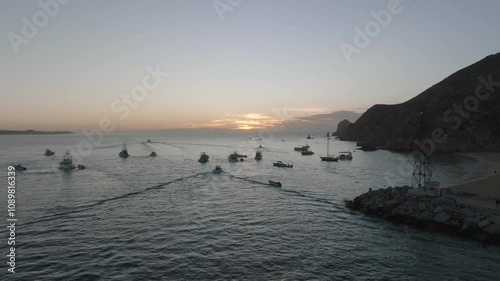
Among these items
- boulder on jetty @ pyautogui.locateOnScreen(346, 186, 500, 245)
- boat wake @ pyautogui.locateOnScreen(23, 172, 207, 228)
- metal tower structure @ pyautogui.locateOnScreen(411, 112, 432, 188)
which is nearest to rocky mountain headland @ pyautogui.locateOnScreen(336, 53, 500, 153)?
metal tower structure @ pyautogui.locateOnScreen(411, 112, 432, 188)

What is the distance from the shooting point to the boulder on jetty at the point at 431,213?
117ft

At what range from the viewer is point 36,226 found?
40.1m

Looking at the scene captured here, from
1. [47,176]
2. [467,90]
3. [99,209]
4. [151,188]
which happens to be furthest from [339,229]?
[467,90]

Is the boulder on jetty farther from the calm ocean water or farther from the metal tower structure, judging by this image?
the metal tower structure

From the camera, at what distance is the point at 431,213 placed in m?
40.8

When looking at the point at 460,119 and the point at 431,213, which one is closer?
the point at 431,213

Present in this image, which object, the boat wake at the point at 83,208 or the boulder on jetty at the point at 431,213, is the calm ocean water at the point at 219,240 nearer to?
the boat wake at the point at 83,208

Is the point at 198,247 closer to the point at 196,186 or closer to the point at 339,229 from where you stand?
the point at 339,229

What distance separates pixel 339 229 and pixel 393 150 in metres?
162

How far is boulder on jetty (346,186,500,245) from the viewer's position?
35750 mm

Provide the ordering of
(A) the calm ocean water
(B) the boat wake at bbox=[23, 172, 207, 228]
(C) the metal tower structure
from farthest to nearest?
(C) the metal tower structure → (B) the boat wake at bbox=[23, 172, 207, 228] → (A) the calm ocean water

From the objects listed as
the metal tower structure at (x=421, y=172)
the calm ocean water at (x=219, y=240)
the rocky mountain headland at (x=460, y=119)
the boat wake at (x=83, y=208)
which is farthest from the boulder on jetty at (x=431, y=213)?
the rocky mountain headland at (x=460, y=119)

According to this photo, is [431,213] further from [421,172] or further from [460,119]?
[460,119]

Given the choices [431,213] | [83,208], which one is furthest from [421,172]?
[83,208]
